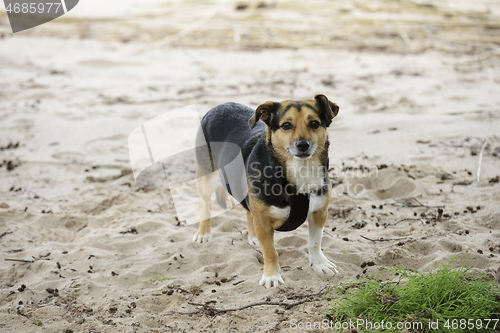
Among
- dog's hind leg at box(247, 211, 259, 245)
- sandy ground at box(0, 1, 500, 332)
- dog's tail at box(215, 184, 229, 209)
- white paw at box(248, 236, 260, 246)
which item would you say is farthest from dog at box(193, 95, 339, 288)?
dog's tail at box(215, 184, 229, 209)

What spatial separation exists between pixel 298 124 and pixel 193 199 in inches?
121

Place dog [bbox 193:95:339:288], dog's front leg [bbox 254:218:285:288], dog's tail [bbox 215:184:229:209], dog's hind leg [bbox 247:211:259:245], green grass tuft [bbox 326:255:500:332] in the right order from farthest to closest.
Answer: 1. dog's tail [bbox 215:184:229:209]
2. dog's hind leg [bbox 247:211:259:245]
3. dog's front leg [bbox 254:218:285:288]
4. dog [bbox 193:95:339:288]
5. green grass tuft [bbox 326:255:500:332]

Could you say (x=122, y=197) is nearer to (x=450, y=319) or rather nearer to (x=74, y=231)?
(x=74, y=231)

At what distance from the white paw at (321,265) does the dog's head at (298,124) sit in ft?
3.72

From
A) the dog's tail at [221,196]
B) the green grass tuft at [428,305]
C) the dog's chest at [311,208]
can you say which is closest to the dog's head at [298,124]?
the dog's chest at [311,208]

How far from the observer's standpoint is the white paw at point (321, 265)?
14.5ft

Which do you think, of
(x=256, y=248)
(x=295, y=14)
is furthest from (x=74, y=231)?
(x=295, y=14)

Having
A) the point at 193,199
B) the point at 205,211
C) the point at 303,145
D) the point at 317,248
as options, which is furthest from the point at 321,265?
the point at 193,199

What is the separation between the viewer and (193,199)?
660cm

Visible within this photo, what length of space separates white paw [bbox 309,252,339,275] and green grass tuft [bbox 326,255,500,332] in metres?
0.76

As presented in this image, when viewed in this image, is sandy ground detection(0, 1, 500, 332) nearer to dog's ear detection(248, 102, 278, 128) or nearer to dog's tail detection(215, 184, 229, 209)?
dog's tail detection(215, 184, 229, 209)

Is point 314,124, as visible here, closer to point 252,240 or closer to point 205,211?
point 252,240

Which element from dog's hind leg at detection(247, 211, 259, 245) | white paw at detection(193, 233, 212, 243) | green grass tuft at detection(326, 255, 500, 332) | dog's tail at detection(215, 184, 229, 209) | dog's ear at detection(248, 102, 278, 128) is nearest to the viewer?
green grass tuft at detection(326, 255, 500, 332)

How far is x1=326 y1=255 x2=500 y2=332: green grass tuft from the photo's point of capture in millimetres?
3084
